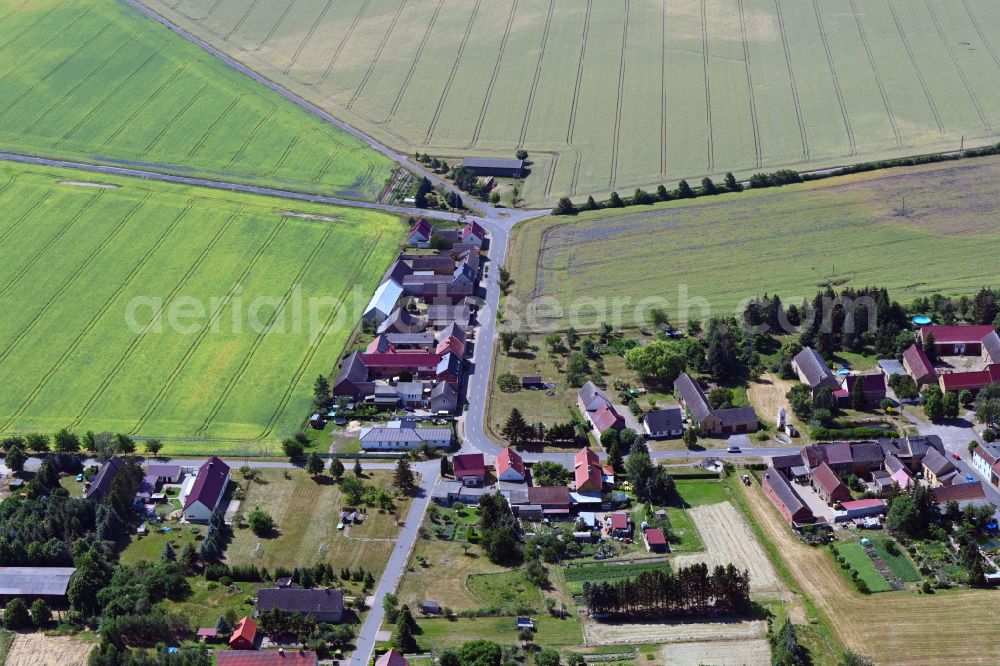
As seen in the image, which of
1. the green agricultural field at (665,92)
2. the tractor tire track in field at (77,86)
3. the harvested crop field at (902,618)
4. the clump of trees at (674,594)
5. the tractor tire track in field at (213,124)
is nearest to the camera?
the harvested crop field at (902,618)

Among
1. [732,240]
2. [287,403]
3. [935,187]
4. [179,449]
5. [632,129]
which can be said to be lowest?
[179,449]

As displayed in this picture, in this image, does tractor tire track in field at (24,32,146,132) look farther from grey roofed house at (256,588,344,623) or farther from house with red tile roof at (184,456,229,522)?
grey roofed house at (256,588,344,623)

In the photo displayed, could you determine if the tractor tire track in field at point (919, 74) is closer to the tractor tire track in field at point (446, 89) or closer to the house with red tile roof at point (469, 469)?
the tractor tire track in field at point (446, 89)

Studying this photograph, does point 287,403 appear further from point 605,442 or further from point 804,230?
point 804,230

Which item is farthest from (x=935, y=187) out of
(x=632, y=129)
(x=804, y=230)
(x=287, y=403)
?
(x=287, y=403)

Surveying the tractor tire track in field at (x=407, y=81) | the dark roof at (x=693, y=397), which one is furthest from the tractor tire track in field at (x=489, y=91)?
the dark roof at (x=693, y=397)

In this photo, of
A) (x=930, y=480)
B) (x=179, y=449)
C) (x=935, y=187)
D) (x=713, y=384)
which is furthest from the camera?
(x=935, y=187)
